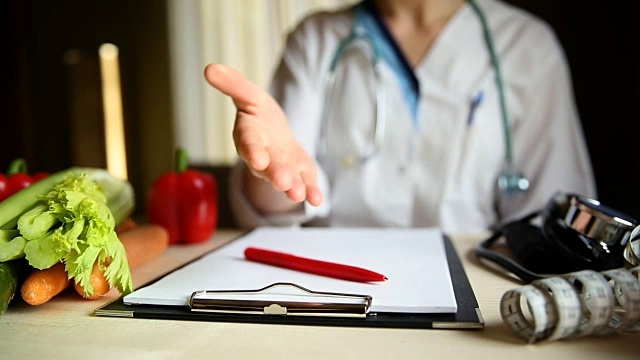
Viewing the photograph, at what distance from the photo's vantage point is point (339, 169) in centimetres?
116

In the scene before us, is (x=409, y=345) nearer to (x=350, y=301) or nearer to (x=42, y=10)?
(x=350, y=301)

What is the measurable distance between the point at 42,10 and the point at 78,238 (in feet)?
5.84

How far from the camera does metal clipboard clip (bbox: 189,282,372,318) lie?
1.64ft

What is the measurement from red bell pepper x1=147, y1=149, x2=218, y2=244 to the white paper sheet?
0.33ft

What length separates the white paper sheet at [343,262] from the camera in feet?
1.75

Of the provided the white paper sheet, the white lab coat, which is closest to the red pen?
the white paper sheet

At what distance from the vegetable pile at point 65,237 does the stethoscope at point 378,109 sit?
643 mm

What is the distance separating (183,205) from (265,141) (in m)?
0.30

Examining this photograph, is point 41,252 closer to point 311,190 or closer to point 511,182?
point 311,190

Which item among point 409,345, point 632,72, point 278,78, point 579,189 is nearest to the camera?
point 409,345

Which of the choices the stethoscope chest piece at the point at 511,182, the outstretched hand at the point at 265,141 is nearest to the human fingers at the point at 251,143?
the outstretched hand at the point at 265,141

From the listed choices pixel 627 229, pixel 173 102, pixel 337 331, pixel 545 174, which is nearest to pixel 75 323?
pixel 337 331

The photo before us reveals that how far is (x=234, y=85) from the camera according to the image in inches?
25.9

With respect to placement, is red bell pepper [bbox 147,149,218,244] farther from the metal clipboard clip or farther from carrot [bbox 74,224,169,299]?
the metal clipboard clip
